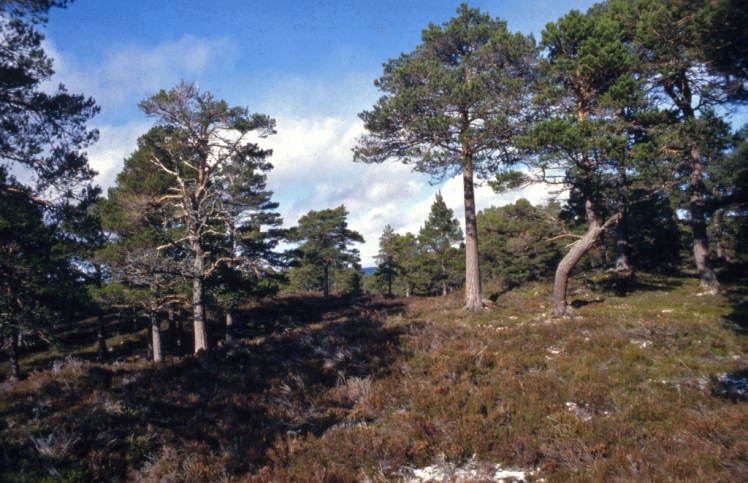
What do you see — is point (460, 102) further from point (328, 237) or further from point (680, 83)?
point (328, 237)

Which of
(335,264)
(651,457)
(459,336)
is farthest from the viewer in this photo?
(335,264)

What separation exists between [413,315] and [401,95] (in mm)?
9676

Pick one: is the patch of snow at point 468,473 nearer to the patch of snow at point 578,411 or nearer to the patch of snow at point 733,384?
the patch of snow at point 578,411

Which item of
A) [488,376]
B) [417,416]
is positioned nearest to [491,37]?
[488,376]

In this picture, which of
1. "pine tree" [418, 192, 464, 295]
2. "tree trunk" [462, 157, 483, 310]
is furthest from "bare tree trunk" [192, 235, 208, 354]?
"pine tree" [418, 192, 464, 295]

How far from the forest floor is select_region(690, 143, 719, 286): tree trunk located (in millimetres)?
4761

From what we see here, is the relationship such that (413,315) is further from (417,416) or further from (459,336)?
(417,416)

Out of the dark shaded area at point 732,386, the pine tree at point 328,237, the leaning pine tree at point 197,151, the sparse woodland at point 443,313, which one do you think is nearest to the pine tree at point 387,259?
the pine tree at point 328,237

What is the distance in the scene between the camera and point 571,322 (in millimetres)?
11109

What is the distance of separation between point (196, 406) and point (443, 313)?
11130 mm

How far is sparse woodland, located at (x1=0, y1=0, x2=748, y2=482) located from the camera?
554cm

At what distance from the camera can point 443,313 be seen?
54.5ft

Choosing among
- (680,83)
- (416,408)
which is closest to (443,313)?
(416,408)

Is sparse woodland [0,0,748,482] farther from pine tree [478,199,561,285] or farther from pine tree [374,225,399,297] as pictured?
pine tree [374,225,399,297]
